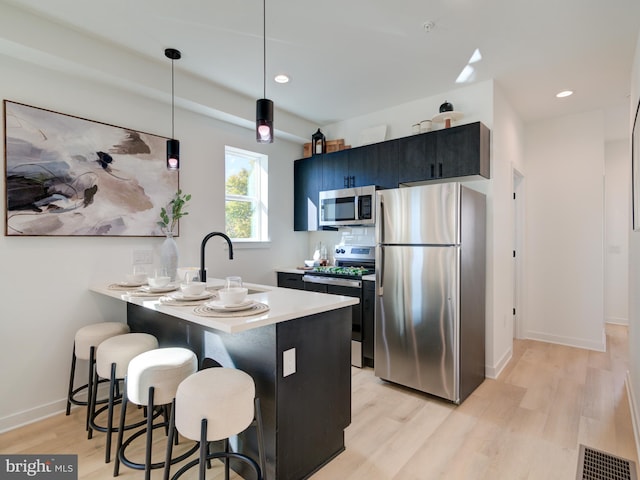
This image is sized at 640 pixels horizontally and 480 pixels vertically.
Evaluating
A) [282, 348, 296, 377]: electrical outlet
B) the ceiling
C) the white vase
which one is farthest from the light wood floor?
the ceiling

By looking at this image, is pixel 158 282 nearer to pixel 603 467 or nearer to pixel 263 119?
pixel 263 119

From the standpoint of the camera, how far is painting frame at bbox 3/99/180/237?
2322 millimetres

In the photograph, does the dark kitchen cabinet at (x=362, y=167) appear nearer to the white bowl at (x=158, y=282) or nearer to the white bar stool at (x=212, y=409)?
the white bowl at (x=158, y=282)

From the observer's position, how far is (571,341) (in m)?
4.11

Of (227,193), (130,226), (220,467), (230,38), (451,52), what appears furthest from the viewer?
(227,193)

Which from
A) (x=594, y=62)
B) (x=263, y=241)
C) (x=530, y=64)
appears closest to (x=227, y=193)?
(x=263, y=241)

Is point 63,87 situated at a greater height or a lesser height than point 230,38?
lesser

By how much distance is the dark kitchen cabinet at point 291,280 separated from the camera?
12.9ft

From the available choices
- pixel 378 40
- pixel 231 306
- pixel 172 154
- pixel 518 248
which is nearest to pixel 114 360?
pixel 231 306

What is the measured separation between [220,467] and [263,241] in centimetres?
251

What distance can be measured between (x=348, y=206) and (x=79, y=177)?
8.16ft

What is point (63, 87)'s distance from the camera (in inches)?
100

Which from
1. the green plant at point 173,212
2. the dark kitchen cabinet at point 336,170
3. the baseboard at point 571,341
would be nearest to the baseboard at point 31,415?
the green plant at point 173,212

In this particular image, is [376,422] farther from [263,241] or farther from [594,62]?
[594,62]
